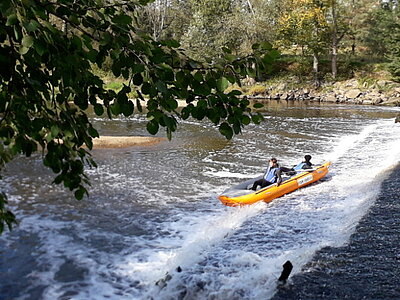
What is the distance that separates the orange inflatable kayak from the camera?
32.8 feet

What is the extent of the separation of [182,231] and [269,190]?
298cm

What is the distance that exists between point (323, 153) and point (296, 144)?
81.0 inches

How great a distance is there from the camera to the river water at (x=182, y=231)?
613cm

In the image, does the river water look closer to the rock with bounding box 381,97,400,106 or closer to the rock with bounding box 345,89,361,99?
the rock with bounding box 381,97,400,106

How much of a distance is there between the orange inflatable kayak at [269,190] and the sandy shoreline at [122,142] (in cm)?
780

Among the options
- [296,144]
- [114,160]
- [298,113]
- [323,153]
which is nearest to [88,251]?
[114,160]

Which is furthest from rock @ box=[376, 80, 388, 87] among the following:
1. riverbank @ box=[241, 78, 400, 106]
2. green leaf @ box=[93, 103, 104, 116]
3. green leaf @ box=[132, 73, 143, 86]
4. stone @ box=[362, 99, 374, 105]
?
green leaf @ box=[132, 73, 143, 86]

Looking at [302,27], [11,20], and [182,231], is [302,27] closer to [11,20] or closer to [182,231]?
[182,231]

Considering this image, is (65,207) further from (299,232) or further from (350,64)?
(350,64)

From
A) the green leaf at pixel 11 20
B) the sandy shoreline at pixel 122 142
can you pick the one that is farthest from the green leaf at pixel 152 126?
the sandy shoreline at pixel 122 142

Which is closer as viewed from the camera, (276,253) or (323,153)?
(276,253)

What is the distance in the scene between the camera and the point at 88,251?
24.6 feet

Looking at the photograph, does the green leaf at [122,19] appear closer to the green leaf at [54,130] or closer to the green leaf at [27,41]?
the green leaf at [27,41]

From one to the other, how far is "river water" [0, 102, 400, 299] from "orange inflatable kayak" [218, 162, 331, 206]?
7.7 inches
